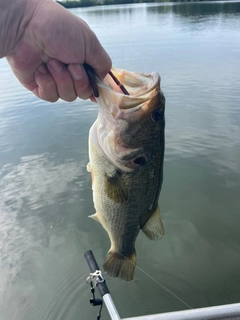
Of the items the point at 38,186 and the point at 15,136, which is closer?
the point at 38,186

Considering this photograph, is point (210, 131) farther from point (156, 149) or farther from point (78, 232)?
point (156, 149)

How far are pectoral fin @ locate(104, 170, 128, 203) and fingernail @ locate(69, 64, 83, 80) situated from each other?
2.16 ft

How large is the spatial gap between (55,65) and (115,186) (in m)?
0.85

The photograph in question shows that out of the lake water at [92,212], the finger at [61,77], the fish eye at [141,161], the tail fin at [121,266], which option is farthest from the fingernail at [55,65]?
the lake water at [92,212]

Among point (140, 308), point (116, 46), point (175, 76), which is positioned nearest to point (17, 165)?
point (140, 308)

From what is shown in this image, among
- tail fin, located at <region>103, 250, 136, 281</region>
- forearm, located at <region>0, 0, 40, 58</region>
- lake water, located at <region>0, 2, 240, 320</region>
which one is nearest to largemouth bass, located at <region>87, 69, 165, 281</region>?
tail fin, located at <region>103, 250, 136, 281</region>

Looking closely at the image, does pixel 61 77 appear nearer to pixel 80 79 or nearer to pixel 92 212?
pixel 80 79

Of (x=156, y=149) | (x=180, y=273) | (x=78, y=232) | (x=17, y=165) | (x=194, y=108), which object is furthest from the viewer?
(x=194, y=108)

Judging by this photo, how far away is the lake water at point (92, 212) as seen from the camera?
354 cm

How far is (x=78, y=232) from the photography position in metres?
4.43

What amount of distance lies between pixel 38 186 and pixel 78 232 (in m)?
1.52

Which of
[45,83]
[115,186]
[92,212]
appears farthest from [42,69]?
[92,212]

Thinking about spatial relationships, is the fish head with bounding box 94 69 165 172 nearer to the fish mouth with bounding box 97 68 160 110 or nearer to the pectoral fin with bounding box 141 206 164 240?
the fish mouth with bounding box 97 68 160 110

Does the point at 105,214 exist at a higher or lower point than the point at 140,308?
higher
